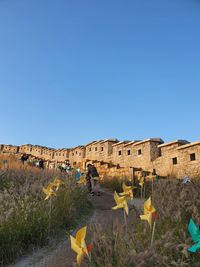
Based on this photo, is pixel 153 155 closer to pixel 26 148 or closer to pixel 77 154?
pixel 77 154

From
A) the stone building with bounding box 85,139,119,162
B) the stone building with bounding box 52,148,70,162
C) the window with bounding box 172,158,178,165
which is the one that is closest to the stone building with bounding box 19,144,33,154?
the stone building with bounding box 52,148,70,162

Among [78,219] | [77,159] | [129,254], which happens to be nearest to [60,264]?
[129,254]

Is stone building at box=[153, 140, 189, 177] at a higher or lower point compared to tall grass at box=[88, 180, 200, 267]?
higher

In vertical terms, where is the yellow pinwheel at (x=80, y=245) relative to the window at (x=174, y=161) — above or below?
below

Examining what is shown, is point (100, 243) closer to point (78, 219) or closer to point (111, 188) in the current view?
point (78, 219)

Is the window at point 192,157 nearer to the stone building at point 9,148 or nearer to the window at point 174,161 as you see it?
the window at point 174,161

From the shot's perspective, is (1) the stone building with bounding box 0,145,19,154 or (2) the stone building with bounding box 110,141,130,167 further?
(1) the stone building with bounding box 0,145,19,154

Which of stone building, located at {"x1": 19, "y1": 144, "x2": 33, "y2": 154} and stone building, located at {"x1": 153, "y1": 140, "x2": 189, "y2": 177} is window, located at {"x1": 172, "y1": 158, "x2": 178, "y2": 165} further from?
stone building, located at {"x1": 19, "y1": 144, "x2": 33, "y2": 154}

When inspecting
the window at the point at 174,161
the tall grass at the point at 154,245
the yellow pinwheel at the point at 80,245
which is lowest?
the tall grass at the point at 154,245

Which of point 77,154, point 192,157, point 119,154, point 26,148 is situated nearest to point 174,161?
point 192,157

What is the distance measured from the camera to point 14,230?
4.46m

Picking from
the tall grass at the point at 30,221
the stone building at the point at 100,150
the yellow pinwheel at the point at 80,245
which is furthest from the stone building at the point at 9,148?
the yellow pinwheel at the point at 80,245

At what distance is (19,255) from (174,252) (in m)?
2.58

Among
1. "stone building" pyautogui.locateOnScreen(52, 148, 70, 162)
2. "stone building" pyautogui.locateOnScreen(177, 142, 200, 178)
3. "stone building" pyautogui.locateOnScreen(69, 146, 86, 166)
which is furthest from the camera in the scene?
"stone building" pyautogui.locateOnScreen(52, 148, 70, 162)
